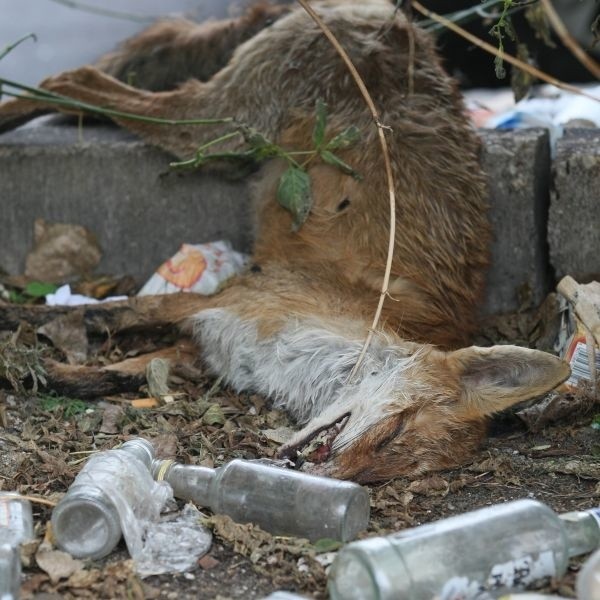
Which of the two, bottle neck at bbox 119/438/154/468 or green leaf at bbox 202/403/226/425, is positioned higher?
bottle neck at bbox 119/438/154/468

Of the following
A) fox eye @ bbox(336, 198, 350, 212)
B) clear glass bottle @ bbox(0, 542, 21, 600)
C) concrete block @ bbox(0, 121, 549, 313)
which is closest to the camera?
clear glass bottle @ bbox(0, 542, 21, 600)

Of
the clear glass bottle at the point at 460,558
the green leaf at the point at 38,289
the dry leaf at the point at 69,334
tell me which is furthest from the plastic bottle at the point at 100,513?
the green leaf at the point at 38,289

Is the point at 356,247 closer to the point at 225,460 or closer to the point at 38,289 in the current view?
the point at 225,460

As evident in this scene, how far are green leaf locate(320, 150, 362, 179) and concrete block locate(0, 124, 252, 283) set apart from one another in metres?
0.71

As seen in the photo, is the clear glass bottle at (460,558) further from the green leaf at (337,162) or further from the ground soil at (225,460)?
the green leaf at (337,162)

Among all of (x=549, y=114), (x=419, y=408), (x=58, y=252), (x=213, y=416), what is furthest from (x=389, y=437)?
(x=549, y=114)

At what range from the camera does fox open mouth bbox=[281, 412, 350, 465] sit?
394 cm

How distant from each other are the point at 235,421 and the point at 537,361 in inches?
51.6

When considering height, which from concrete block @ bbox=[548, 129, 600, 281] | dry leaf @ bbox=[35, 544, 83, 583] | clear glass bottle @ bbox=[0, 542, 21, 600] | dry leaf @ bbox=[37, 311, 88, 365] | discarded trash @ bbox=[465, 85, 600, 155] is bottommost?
dry leaf @ bbox=[37, 311, 88, 365]

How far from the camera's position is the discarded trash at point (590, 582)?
2.67 meters

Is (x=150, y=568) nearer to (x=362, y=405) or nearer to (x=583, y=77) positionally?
(x=362, y=405)

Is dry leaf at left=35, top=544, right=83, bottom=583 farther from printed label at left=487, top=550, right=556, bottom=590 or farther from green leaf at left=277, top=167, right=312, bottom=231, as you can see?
green leaf at left=277, top=167, right=312, bottom=231

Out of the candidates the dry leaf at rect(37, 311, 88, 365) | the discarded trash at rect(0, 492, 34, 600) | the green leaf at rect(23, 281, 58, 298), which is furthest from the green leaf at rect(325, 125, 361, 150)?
the discarded trash at rect(0, 492, 34, 600)

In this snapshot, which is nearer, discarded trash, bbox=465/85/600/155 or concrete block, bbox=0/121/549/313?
concrete block, bbox=0/121/549/313
